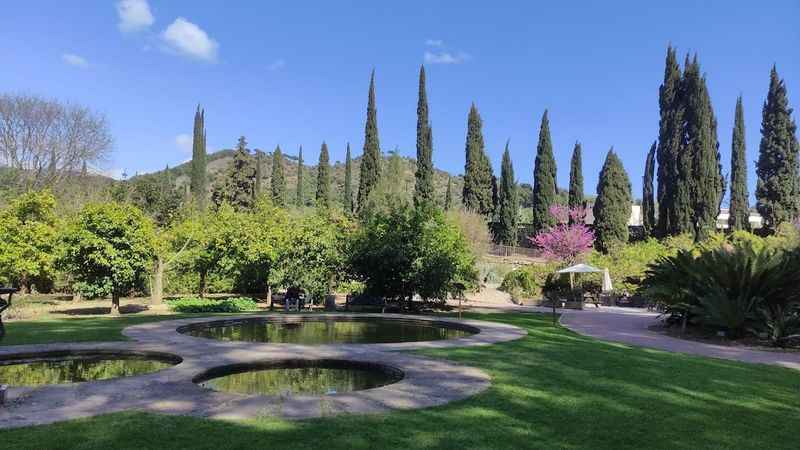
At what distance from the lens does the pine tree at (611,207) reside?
43531 mm

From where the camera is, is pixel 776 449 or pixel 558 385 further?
pixel 558 385

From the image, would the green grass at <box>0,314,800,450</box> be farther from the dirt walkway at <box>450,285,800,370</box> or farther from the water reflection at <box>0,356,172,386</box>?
the water reflection at <box>0,356,172,386</box>

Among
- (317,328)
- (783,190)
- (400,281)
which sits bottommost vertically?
(317,328)

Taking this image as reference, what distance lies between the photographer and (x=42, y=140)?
3547 centimetres

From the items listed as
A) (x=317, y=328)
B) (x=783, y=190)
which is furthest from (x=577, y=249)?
(x=317, y=328)

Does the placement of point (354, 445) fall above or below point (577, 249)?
below

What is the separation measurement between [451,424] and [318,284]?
16.1m

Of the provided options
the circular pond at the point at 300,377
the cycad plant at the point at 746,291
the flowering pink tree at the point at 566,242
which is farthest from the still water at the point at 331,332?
the flowering pink tree at the point at 566,242

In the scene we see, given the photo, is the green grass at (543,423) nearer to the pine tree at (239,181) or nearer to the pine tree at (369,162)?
the pine tree at (369,162)

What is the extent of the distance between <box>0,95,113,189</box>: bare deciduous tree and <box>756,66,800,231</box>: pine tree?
167 feet

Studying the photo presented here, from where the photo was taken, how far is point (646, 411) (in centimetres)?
561

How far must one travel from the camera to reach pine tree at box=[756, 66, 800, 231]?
41.8 metres

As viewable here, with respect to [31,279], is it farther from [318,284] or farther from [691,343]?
[691,343]

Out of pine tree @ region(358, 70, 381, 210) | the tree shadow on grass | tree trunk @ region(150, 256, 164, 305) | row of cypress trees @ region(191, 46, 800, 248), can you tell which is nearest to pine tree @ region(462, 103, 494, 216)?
row of cypress trees @ region(191, 46, 800, 248)
